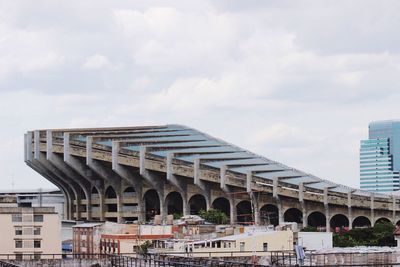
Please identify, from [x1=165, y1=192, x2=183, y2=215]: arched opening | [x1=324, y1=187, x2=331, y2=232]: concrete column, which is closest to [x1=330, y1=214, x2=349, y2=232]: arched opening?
[x1=324, y1=187, x2=331, y2=232]: concrete column

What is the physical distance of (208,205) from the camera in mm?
143500

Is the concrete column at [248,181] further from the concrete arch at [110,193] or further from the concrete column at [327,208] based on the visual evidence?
the concrete arch at [110,193]

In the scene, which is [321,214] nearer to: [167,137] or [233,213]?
[233,213]

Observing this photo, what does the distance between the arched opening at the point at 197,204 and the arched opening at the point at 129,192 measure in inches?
338

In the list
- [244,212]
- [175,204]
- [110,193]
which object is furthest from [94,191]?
[244,212]

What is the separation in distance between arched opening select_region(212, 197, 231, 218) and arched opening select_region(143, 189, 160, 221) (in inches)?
408

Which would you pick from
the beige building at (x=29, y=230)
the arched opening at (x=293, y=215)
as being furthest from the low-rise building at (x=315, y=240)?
the arched opening at (x=293, y=215)

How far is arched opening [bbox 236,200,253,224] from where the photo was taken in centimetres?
14375

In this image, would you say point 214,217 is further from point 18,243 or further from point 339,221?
point 18,243

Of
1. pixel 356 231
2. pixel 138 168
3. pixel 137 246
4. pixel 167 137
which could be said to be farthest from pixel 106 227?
pixel 167 137

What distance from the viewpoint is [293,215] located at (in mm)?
144000

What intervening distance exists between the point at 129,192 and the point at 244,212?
16.9 m

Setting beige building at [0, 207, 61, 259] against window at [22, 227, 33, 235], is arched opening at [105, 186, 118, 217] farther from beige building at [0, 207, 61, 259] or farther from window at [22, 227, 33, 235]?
window at [22, 227, 33, 235]

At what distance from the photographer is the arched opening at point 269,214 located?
462ft
